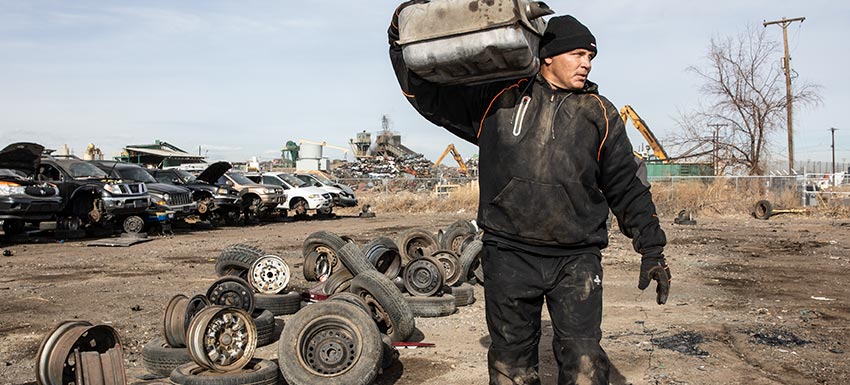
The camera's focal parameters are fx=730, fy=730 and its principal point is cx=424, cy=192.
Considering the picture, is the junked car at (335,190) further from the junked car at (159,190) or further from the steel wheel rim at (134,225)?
the steel wheel rim at (134,225)

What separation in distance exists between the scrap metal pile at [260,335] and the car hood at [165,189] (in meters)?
12.4

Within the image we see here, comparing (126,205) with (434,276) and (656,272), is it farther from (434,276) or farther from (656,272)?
(656,272)

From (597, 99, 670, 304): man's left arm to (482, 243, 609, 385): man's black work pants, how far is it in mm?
315

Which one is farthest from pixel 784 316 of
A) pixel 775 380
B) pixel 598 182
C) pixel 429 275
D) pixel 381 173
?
pixel 381 173

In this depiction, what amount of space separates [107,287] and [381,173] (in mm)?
48357

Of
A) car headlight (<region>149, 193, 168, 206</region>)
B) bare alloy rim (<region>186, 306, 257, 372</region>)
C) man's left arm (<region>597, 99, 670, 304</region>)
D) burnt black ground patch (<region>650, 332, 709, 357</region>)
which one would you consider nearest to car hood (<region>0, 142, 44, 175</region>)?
car headlight (<region>149, 193, 168, 206</region>)

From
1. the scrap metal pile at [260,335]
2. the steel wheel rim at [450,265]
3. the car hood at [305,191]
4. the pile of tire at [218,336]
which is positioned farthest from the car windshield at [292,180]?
the pile of tire at [218,336]

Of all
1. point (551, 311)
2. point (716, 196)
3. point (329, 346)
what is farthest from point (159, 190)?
point (716, 196)

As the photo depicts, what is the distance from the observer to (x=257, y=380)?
195 inches

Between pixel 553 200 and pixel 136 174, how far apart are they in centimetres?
1881

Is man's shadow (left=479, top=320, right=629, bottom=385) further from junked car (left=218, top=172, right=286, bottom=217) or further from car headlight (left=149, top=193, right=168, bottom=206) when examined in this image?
junked car (left=218, top=172, right=286, bottom=217)

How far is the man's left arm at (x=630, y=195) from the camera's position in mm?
3680

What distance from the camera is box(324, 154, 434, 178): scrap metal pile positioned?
57.4 m

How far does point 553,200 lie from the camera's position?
354 centimetres
